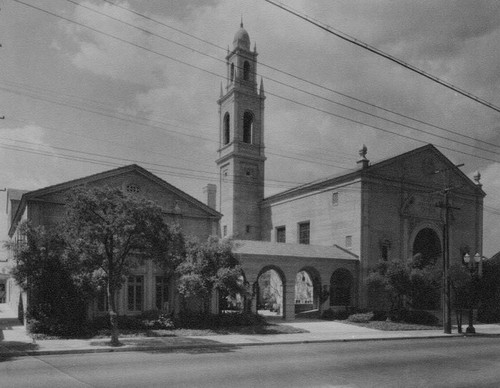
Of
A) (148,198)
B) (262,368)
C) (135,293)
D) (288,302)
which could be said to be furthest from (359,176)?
(262,368)

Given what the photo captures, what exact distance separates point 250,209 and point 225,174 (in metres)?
4.75

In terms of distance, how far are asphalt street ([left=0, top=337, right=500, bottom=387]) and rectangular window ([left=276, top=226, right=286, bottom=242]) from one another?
30.0 metres

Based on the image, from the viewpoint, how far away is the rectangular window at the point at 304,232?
48.1 meters

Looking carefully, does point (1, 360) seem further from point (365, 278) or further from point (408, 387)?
point (365, 278)

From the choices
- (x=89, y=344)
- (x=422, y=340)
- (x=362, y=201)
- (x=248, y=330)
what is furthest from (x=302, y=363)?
(x=362, y=201)

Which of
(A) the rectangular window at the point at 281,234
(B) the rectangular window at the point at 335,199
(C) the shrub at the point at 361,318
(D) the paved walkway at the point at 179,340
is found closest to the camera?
(D) the paved walkway at the point at 179,340

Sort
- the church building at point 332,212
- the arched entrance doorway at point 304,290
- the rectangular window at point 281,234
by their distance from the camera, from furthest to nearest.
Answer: the rectangular window at point 281,234
the arched entrance doorway at point 304,290
the church building at point 332,212

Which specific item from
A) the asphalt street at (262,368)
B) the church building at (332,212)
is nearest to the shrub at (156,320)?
the church building at (332,212)

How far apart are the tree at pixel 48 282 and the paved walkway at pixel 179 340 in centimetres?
129

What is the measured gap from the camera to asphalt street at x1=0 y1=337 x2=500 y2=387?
43.4ft

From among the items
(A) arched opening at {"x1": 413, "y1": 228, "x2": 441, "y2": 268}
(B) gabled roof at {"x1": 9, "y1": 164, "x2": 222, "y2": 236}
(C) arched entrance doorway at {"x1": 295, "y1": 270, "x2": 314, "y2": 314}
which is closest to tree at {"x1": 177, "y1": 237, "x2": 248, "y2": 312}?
(B) gabled roof at {"x1": 9, "y1": 164, "x2": 222, "y2": 236}

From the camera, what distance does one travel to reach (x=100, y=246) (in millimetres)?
21688

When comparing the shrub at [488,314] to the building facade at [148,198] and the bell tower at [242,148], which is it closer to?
the bell tower at [242,148]

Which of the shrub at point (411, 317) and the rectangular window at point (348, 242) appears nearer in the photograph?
the shrub at point (411, 317)
